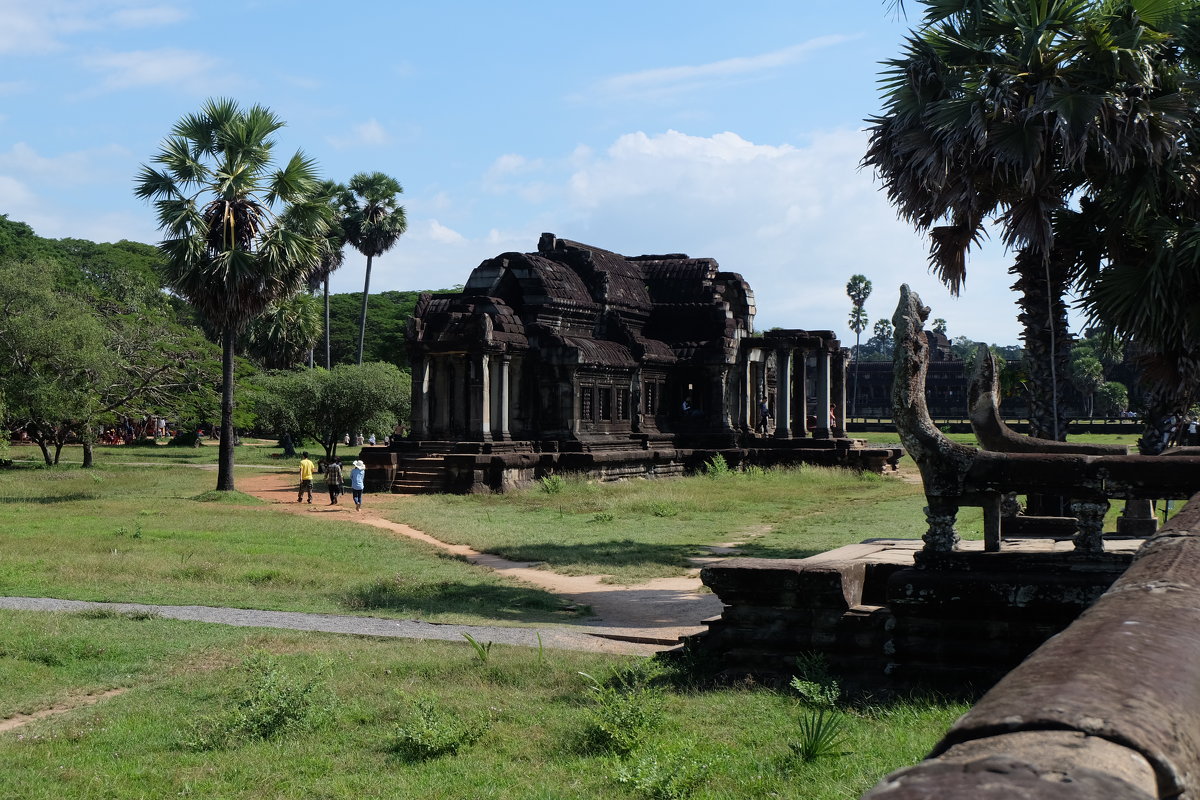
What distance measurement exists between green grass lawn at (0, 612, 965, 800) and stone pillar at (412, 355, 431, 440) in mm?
20349

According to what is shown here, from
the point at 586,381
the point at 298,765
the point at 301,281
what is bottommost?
the point at 298,765

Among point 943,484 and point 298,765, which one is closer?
point 298,765

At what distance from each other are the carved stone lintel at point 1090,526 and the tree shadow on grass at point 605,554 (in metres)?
7.79

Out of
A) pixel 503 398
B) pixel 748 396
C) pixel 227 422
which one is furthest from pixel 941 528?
pixel 748 396

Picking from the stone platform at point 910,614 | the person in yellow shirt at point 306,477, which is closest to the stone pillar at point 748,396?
the person in yellow shirt at point 306,477

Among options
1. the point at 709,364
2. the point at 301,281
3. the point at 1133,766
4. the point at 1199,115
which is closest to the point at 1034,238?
the point at 1199,115

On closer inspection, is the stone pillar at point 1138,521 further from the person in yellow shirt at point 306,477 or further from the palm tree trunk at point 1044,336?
the person in yellow shirt at point 306,477

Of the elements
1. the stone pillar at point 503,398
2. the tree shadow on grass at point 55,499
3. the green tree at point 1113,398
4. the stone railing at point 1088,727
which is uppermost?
the green tree at point 1113,398

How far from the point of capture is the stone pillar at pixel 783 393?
35156 mm

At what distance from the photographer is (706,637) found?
8.28 meters

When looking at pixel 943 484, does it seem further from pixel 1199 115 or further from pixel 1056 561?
pixel 1199 115

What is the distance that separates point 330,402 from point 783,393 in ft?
51.3

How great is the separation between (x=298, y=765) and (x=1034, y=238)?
11.2 m

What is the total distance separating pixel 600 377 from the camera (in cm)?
3139
